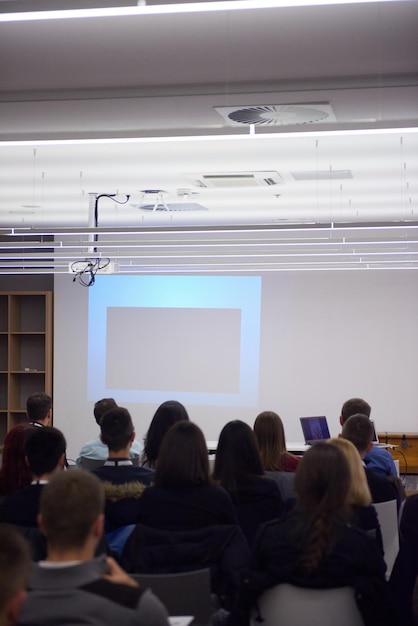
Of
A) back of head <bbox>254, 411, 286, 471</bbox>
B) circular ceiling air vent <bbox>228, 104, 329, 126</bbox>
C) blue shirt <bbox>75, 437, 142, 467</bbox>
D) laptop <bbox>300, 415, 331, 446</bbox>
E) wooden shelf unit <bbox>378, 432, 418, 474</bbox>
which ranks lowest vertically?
wooden shelf unit <bbox>378, 432, 418, 474</bbox>

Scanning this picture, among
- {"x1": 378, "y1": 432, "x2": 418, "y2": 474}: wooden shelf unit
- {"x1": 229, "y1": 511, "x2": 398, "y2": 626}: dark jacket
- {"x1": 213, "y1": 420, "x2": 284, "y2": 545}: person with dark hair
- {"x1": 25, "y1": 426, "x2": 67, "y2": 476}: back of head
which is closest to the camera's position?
{"x1": 229, "y1": 511, "x2": 398, "y2": 626}: dark jacket

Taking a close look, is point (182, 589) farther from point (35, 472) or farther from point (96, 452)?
point (96, 452)

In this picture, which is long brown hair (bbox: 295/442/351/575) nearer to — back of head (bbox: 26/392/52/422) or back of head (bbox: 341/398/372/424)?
back of head (bbox: 341/398/372/424)

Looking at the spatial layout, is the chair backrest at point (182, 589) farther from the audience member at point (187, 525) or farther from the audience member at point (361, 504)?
the audience member at point (361, 504)

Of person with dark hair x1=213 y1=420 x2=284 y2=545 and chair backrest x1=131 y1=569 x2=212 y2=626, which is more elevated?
person with dark hair x1=213 y1=420 x2=284 y2=545

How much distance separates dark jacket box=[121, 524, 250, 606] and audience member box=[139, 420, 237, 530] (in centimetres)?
8

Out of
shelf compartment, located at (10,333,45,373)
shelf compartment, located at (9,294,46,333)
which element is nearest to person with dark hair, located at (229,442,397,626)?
shelf compartment, located at (10,333,45,373)

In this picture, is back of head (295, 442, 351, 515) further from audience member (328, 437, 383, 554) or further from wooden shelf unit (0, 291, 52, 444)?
wooden shelf unit (0, 291, 52, 444)

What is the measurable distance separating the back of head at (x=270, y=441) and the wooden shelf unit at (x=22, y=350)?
7.62m

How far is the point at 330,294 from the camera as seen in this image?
11.0 metres

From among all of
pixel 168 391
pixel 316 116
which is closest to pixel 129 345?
pixel 168 391

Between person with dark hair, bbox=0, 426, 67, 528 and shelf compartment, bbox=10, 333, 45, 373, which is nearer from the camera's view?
person with dark hair, bbox=0, 426, 67, 528

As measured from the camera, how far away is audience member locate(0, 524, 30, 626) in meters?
1.54

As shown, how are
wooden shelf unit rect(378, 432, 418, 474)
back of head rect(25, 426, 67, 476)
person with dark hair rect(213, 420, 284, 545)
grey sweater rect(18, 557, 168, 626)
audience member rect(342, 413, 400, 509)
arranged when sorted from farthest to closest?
1. wooden shelf unit rect(378, 432, 418, 474)
2. audience member rect(342, 413, 400, 509)
3. person with dark hair rect(213, 420, 284, 545)
4. back of head rect(25, 426, 67, 476)
5. grey sweater rect(18, 557, 168, 626)
